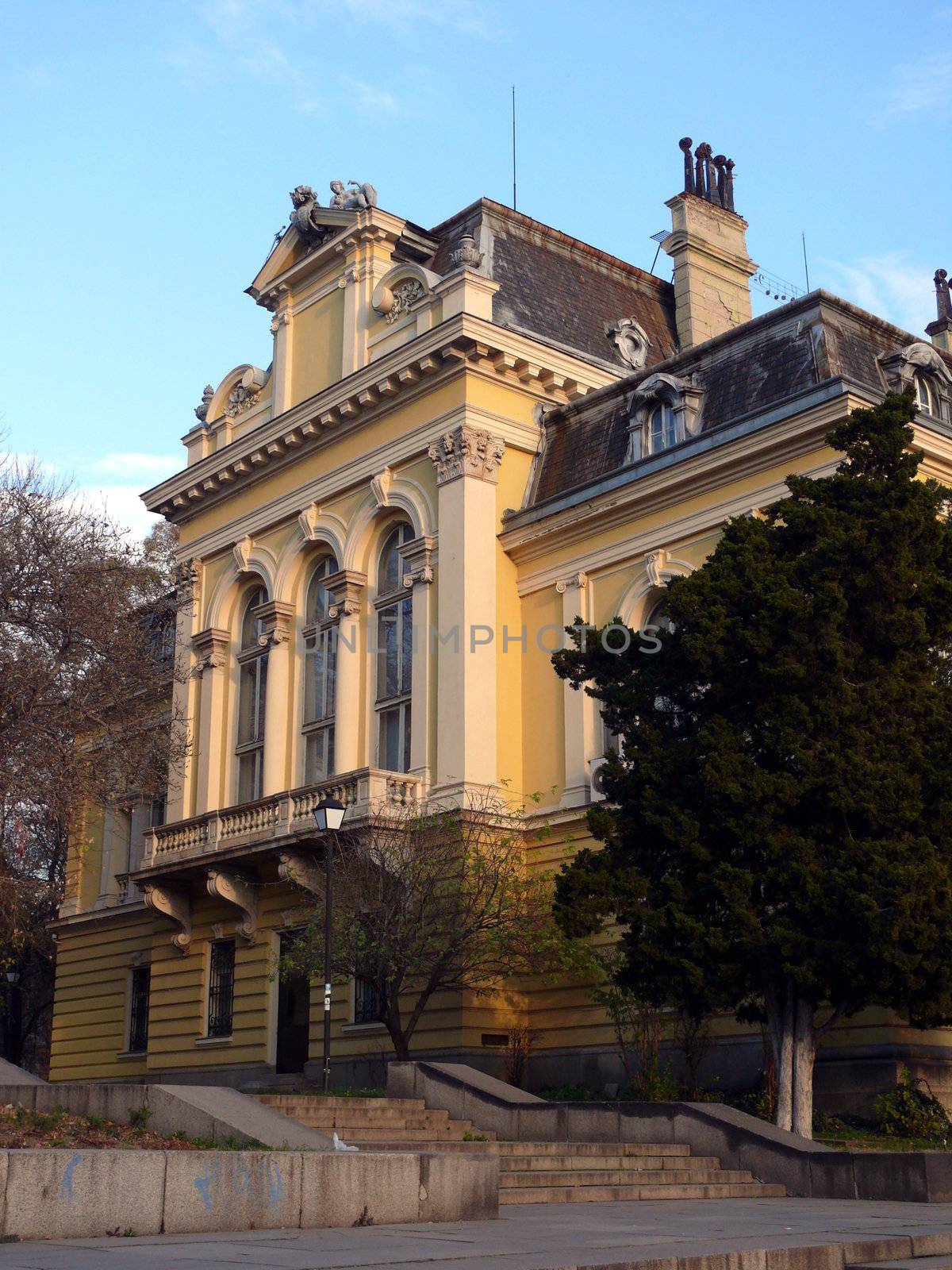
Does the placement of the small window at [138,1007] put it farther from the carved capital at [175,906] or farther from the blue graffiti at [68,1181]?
the blue graffiti at [68,1181]

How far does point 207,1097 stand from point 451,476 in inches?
630

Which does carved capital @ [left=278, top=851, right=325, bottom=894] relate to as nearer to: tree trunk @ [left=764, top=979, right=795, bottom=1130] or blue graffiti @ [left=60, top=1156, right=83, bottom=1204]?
tree trunk @ [left=764, top=979, right=795, bottom=1130]

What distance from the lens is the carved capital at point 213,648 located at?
33531 millimetres

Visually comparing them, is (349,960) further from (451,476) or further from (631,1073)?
(451,476)

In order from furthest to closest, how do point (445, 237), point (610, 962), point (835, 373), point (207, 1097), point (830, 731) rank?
point (445, 237)
point (835, 373)
point (610, 962)
point (830, 731)
point (207, 1097)

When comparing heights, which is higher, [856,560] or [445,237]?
[445,237]

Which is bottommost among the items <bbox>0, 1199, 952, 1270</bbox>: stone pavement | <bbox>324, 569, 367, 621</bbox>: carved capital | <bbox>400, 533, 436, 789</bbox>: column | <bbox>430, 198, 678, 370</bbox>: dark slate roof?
<bbox>0, 1199, 952, 1270</bbox>: stone pavement

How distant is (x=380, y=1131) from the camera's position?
1766 cm

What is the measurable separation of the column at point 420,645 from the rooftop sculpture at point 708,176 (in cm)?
1156

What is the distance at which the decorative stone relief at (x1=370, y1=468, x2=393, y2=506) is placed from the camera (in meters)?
29.5

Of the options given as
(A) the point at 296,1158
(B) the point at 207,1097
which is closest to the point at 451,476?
(B) the point at 207,1097

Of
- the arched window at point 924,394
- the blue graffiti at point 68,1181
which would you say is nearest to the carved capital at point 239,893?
the arched window at point 924,394

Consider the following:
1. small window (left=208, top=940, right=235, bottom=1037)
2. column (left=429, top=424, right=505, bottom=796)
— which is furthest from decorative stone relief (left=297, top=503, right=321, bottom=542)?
small window (left=208, top=940, right=235, bottom=1037)

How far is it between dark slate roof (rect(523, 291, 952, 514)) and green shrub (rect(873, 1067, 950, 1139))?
1017 cm
